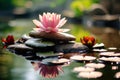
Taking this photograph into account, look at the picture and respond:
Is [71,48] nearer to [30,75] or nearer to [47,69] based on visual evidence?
[47,69]

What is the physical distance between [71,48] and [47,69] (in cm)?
123

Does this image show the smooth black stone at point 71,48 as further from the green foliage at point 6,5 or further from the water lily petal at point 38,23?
the green foliage at point 6,5

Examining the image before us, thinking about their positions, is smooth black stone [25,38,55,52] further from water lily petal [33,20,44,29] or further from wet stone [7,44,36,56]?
water lily petal [33,20,44,29]

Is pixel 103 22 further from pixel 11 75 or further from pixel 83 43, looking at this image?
pixel 11 75

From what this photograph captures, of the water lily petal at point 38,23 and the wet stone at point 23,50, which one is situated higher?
the water lily petal at point 38,23

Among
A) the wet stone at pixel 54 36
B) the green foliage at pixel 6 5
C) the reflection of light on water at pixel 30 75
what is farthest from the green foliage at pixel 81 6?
the reflection of light on water at pixel 30 75

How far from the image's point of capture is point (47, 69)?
4148mm

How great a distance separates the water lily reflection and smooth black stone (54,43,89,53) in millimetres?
848

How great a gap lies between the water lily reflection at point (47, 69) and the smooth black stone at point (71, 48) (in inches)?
33.4

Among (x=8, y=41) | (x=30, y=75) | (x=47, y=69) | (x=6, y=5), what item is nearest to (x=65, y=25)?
(x=8, y=41)

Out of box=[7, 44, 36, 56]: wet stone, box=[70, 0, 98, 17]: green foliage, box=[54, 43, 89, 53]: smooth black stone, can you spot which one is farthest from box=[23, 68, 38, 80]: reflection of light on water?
box=[70, 0, 98, 17]: green foliage

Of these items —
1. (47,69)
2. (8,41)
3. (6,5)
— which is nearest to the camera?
(47,69)

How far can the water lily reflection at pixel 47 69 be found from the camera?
3924 millimetres

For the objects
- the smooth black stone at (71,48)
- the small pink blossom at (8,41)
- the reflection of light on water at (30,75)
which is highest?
the small pink blossom at (8,41)
